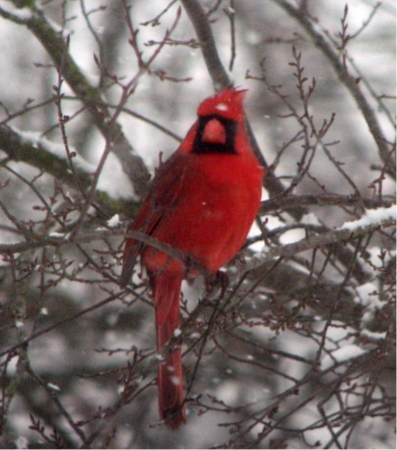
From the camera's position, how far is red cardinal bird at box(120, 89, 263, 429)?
11.3ft

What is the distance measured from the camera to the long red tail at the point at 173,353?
11.8 feet

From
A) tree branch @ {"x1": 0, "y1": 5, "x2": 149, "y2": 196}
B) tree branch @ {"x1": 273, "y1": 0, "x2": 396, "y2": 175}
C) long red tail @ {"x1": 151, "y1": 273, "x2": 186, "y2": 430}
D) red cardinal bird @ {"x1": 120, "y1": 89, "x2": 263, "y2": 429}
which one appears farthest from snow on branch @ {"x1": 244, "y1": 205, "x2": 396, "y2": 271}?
tree branch @ {"x1": 0, "y1": 5, "x2": 149, "y2": 196}

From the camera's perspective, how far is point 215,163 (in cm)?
349

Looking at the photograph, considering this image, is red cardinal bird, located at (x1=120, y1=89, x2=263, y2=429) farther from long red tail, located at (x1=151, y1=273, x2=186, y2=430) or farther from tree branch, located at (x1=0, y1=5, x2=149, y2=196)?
tree branch, located at (x1=0, y1=5, x2=149, y2=196)

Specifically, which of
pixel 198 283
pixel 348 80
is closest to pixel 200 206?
pixel 348 80

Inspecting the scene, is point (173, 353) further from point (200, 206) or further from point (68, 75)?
point (68, 75)

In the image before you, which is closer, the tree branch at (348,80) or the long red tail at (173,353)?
the long red tail at (173,353)

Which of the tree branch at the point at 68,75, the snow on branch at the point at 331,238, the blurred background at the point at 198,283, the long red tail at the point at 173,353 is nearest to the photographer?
the snow on branch at the point at 331,238

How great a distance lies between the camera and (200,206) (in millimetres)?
3480

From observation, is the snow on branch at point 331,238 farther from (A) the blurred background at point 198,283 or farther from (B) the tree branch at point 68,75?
(B) the tree branch at point 68,75

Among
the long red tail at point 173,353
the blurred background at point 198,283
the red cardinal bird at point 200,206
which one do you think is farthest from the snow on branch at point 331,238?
the long red tail at point 173,353

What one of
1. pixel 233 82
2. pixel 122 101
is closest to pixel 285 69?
pixel 233 82

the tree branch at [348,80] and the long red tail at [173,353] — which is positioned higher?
the tree branch at [348,80]

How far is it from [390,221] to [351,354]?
1.10 metres
